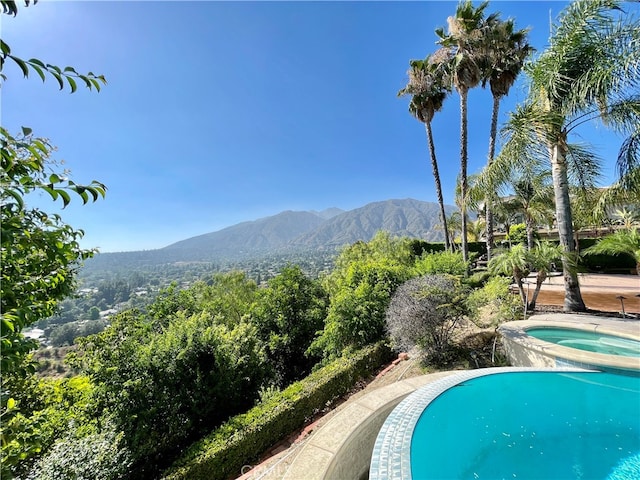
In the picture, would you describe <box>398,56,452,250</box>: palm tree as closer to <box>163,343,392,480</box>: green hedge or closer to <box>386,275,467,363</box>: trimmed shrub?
<box>386,275,467,363</box>: trimmed shrub

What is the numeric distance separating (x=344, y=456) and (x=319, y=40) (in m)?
14.8

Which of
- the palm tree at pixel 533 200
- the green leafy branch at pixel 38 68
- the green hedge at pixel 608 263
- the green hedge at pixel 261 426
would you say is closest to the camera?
the green leafy branch at pixel 38 68

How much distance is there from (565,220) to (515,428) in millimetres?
7014

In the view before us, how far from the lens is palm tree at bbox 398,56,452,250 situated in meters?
14.9

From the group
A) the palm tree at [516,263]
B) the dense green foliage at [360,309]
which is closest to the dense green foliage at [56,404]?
the dense green foliage at [360,309]

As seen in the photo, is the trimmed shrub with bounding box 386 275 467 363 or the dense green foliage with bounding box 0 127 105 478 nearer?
the dense green foliage with bounding box 0 127 105 478

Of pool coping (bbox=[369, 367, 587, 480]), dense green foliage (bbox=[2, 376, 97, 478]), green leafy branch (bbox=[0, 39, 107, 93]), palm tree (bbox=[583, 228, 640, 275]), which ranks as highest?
green leafy branch (bbox=[0, 39, 107, 93])

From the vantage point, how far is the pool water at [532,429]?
144 inches

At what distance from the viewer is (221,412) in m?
6.71

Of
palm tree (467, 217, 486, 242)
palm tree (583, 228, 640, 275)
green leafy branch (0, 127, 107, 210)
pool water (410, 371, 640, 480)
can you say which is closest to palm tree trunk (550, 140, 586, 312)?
palm tree (583, 228, 640, 275)

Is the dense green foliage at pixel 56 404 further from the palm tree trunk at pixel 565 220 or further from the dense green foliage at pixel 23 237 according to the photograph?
the palm tree trunk at pixel 565 220

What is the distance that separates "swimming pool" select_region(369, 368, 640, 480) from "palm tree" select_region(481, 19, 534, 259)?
8.99 metres

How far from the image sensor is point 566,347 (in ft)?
19.0

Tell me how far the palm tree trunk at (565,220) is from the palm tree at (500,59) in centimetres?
386
